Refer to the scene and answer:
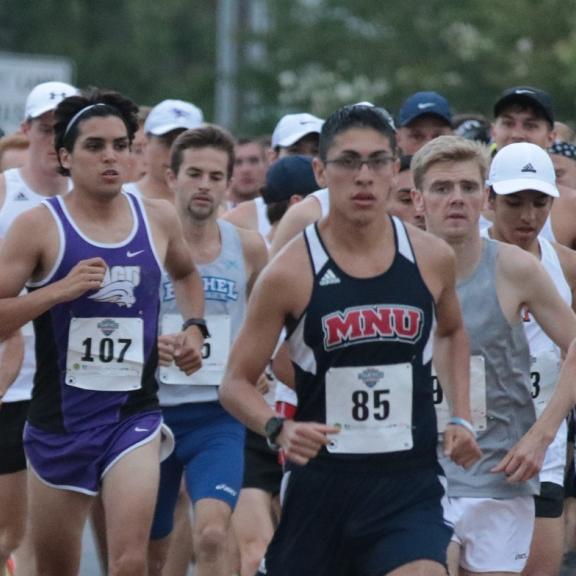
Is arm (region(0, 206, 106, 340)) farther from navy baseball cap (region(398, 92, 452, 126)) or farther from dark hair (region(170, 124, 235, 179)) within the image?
navy baseball cap (region(398, 92, 452, 126))

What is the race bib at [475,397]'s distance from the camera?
795 cm

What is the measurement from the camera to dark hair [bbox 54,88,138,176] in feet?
28.3

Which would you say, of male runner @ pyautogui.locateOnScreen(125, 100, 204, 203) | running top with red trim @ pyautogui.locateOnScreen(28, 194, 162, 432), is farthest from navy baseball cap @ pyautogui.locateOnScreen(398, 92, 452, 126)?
running top with red trim @ pyautogui.locateOnScreen(28, 194, 162, 432)

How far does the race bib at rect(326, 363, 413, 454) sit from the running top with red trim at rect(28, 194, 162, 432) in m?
1.60

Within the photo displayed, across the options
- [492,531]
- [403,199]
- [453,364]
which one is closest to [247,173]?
[403,199]

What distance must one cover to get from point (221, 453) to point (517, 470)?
2.22 metres

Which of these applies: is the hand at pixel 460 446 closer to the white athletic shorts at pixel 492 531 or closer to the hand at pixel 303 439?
the hand at pixel 303 439

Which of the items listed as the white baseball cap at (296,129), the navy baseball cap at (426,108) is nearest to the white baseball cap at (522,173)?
the navy baseball cap at (426,108)

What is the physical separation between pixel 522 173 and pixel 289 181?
2266 mm

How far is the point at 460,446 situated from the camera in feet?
23.3

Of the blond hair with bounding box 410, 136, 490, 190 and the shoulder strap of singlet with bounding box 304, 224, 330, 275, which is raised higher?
→ the blond hair with bounding box 410, 136, 490, 190

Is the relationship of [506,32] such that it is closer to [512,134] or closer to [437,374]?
[512,134]

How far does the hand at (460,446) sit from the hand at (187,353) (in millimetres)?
1839

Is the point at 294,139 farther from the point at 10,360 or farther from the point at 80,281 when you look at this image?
the point at 80,281
